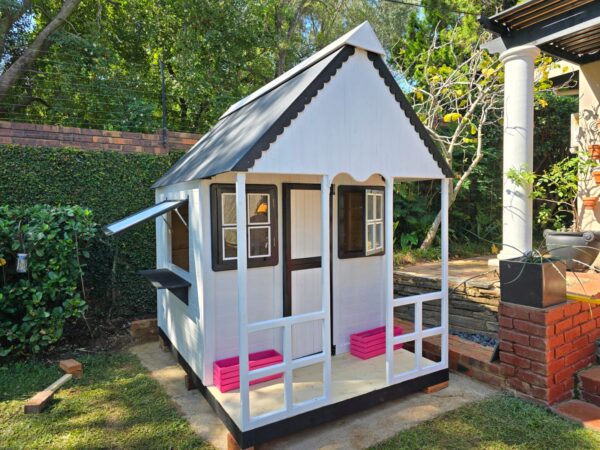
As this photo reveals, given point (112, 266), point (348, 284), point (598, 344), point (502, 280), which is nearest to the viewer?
point (502, 280)

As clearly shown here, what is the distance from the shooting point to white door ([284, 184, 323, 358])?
3.97 metres

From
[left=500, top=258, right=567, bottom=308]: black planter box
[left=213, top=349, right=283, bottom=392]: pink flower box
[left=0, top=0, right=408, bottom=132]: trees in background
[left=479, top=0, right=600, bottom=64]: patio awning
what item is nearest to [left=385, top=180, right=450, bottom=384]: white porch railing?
[left=500, top=258, right=567, bottom=308]: black planter box

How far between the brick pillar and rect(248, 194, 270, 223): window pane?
2.38m

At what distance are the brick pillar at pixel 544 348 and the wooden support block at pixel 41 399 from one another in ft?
14.0

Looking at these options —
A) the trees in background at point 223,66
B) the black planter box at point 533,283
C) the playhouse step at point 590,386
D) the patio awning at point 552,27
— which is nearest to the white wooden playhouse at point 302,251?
the black planter box at point 533,283

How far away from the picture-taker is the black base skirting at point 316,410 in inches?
113

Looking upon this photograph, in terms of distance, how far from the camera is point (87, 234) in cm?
473

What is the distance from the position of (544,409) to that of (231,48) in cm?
1064

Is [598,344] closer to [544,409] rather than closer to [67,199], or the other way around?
[544,409]

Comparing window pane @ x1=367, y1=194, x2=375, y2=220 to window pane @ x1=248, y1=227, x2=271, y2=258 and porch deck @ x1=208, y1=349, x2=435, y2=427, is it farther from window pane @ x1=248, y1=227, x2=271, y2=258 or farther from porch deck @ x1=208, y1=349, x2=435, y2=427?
porch deck @ x1=208, y1=349, x2=435, y2=427

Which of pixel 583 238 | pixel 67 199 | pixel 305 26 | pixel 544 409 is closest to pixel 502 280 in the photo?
pixel 544 409

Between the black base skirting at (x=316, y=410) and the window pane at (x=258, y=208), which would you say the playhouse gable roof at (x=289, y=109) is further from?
the black base skirting at (x=316, y=410)

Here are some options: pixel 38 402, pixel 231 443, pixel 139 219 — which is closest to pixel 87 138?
pixel 139 219

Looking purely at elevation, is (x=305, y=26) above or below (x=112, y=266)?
above
